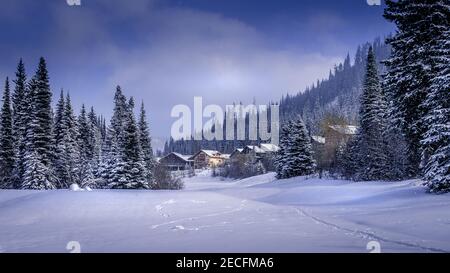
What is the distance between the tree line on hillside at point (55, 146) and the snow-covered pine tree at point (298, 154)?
20.3 meters

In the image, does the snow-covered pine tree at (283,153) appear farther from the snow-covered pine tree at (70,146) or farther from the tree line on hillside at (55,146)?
the snow-covered pine tree at (70,146)

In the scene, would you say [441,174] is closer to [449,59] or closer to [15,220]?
[449,59]

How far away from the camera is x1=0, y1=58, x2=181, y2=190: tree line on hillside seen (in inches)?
1426

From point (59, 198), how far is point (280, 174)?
41513mm

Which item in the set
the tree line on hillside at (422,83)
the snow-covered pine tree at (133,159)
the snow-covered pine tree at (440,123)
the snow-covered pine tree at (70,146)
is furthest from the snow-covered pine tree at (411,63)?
the snow-covered pine tree at (70,146)

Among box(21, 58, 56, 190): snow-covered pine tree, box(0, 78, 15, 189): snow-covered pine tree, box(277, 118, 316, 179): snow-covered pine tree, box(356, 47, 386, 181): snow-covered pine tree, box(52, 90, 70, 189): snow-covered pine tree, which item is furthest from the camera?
box(277, 118, 316, 179): snow-covered pine tree

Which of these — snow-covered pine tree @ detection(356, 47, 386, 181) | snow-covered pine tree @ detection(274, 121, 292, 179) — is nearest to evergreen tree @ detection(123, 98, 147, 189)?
snow-covered pine tree @ detection(274, 121, 292, 179)

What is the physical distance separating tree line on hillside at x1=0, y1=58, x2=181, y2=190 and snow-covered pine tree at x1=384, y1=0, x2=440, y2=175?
28887 millimetres

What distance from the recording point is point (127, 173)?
40.3 meters

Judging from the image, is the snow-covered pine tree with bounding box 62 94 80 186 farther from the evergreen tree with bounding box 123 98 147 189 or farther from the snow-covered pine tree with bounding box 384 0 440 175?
the snow-covered pine tree with bounding box 384 0 440 175

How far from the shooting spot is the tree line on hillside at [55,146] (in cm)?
3622

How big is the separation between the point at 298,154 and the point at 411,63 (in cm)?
3560

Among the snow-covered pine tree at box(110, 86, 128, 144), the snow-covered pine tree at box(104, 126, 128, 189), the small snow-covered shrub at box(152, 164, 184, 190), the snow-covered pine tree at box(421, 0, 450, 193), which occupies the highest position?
the snow-covered pine tree at box(110, 86, 128, 144)
